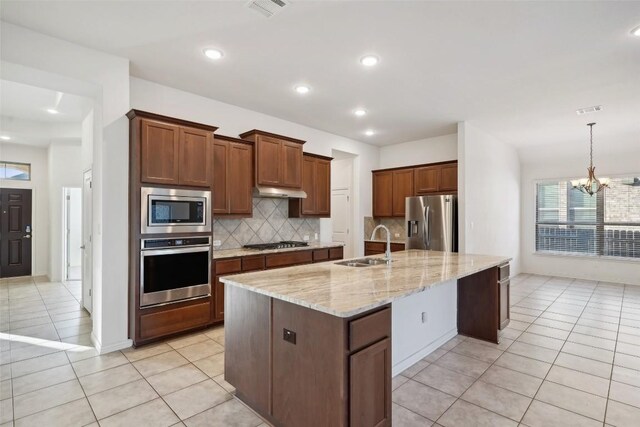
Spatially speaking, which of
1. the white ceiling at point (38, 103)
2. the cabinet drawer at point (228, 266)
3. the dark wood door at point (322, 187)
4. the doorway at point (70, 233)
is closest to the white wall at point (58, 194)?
the doorway at point (70, 233)

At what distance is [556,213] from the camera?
24.1 ft

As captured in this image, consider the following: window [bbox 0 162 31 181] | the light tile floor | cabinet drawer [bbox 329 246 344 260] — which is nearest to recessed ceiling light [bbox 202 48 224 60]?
the light tile floor

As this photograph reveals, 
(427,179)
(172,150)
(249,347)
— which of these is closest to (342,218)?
(427,179)

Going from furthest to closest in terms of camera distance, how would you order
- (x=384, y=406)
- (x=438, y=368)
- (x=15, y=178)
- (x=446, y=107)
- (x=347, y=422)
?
(x=15, y=178) < (x=446, y=107) < (x=438, y=368) < (x=384, y=406) < (x=347, y=422)

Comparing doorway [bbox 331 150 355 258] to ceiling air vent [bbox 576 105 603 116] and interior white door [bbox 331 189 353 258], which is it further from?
ceiling air vent [bbox 576 105 603 116]

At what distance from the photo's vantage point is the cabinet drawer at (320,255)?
4.76 meters

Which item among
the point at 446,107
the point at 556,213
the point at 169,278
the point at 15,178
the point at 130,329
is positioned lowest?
the point at 130,329

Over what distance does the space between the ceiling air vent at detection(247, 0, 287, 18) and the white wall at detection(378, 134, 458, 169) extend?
4.59 m

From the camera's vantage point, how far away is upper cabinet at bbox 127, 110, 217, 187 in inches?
124

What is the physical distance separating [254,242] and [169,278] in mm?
1570

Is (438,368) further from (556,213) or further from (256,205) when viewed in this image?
(556,213)

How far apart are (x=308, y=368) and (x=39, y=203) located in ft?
25.6

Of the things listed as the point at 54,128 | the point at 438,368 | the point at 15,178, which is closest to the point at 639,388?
the point at 438,368

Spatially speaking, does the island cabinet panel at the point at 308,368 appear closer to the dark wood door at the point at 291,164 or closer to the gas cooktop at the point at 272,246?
the gas cooktop at the point at 272,246
